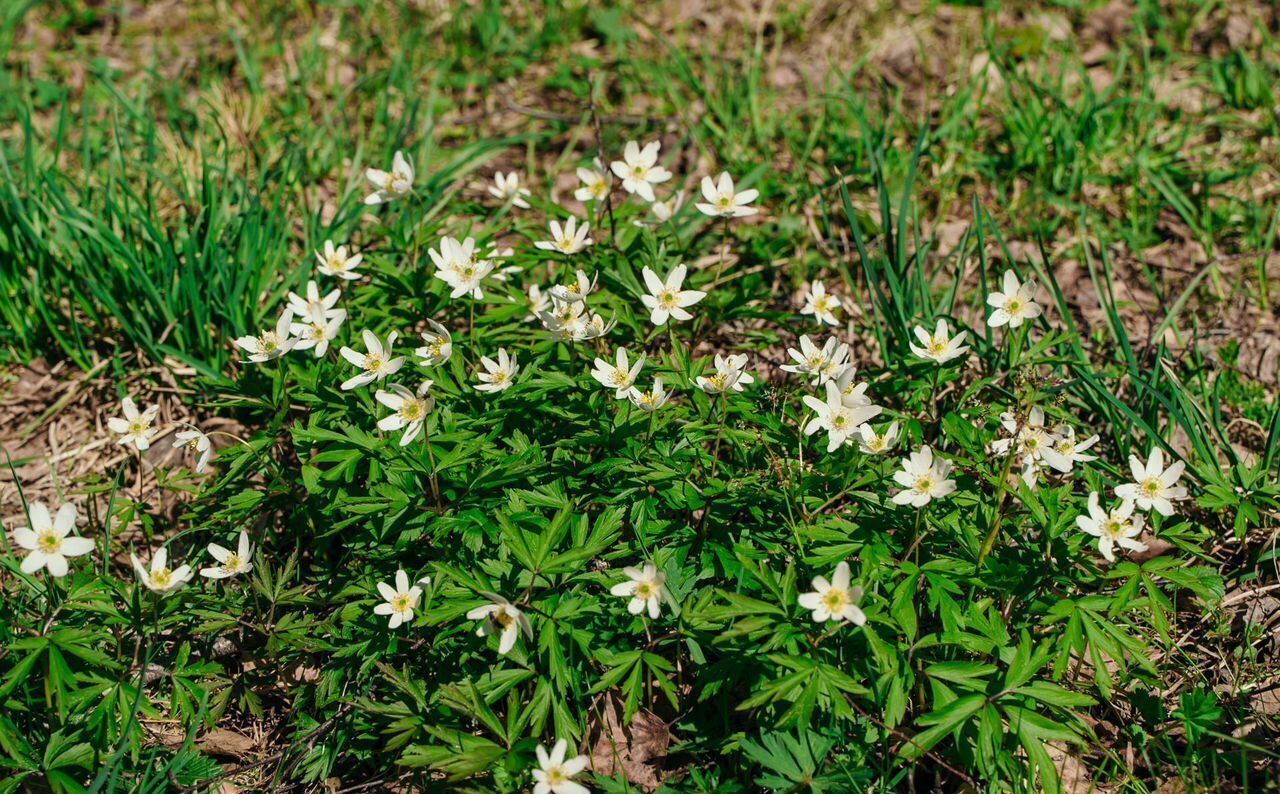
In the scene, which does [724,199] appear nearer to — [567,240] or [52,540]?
[567,240]

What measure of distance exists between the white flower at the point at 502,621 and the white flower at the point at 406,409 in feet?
1.91

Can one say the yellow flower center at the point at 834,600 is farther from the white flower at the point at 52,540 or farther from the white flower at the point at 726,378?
the white flower at the point at 52,540

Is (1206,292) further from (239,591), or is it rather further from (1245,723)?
(239,591)

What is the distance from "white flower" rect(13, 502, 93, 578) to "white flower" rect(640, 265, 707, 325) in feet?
5.88

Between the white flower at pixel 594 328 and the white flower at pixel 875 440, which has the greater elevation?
the white flower at pixel 594 328

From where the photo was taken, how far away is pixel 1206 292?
4.27m

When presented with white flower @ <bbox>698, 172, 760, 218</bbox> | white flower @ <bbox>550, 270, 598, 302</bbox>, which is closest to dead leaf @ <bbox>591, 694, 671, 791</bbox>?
white flower @ <bbox>550, 270, 598, 302</bbox>

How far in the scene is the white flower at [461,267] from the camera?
319 centimetres

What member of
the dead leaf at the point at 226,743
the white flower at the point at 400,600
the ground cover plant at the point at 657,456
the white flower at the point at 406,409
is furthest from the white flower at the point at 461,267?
the dead leaf at the point at 226,743

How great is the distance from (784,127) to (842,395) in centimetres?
254

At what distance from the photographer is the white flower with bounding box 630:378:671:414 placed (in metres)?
2.79

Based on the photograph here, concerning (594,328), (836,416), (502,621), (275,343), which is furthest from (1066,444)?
(275,343)

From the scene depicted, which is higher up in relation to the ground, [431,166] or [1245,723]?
[431,166]

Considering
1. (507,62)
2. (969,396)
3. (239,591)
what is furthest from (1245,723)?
(507,62)
